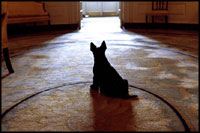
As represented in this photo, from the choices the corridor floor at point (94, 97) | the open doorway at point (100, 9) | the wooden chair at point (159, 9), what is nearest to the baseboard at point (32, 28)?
the wooden chair at point (159, 9)

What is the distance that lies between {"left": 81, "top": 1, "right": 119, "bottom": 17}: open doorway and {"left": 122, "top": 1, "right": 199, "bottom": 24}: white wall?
707cm

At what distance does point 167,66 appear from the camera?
2838mm

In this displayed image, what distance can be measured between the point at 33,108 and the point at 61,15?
6244 mm

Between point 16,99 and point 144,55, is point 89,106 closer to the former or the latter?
point 16,99

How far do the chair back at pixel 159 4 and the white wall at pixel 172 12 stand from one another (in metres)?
0.13

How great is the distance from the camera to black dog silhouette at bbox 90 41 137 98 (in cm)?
178

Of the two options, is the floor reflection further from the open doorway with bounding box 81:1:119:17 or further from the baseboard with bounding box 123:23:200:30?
the open doorway with bounding box 81:1:119:17

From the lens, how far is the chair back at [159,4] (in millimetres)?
7149

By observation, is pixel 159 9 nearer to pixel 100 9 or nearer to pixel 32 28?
pixel 32 28

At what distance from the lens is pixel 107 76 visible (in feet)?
5.82

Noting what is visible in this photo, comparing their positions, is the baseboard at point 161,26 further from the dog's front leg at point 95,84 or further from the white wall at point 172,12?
Result: the dog's front leg at point 95,84

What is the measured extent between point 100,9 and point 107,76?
13.5m

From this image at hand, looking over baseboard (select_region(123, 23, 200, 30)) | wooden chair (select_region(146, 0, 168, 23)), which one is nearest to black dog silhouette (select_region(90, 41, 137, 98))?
wooden chair (select_region(146, 0, 168, 23))

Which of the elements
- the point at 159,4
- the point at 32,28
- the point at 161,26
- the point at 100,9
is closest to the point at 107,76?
the point at 32,28
